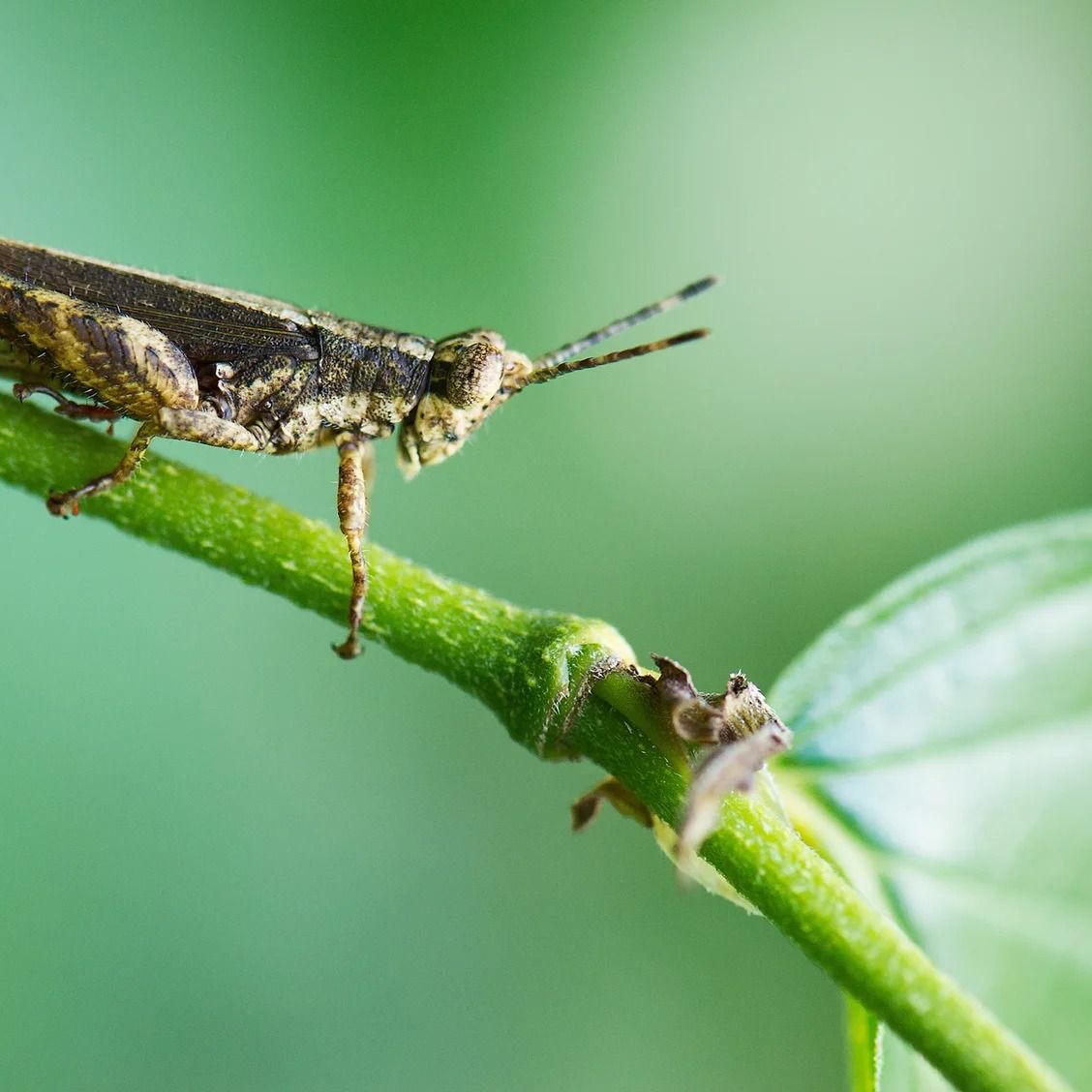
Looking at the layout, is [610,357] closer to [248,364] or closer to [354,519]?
[354,519]

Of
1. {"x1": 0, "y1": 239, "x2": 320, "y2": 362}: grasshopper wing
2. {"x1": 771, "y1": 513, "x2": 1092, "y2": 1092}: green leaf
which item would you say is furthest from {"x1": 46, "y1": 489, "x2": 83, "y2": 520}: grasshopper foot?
{"x1": 771, "y1": 513, "x2": 1092, "y2": 1092}: green leaf

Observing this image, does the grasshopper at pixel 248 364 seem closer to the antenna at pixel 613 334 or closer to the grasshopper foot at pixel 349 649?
the antenna at pixel 613 334

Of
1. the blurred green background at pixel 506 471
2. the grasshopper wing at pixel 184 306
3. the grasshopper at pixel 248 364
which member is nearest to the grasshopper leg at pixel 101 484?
the grasshopper at pixel 248 364

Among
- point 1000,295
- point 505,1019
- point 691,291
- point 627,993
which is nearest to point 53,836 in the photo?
point 505,1019

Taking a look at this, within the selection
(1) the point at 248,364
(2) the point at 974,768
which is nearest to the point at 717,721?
(2) the point at 974,768

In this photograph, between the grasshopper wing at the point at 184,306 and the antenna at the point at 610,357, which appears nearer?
the antenna at the point at 610,357

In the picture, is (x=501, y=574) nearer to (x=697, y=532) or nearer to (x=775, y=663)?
(x=697, y=532)
